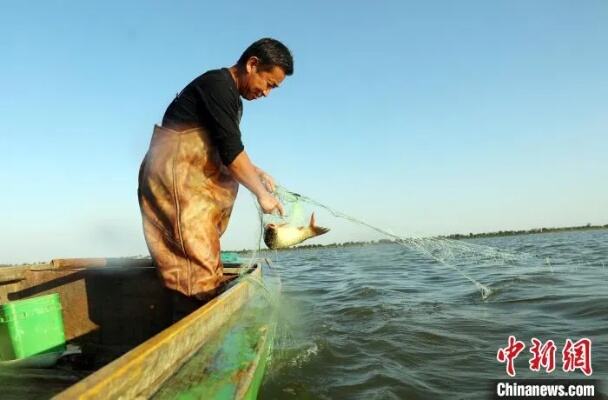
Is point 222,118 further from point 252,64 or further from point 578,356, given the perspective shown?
point 578,356

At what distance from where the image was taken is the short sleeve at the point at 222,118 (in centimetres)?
360

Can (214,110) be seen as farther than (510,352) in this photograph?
No

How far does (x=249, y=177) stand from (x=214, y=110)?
1.95ft

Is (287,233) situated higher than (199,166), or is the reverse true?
(199,166)

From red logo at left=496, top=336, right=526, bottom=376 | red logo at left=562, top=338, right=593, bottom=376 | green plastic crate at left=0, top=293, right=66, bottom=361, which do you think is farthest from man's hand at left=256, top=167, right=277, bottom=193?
red logo at left=562, top=338, right=593, bottom=376

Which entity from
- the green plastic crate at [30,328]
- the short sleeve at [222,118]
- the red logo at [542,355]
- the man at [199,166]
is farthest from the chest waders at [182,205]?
the red logo at [542,355]

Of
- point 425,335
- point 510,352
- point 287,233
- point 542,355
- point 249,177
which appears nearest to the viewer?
point 249,177

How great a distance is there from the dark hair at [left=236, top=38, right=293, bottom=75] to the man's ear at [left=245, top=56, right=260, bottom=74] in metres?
0.02

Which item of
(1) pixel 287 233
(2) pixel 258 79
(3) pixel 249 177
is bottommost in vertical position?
(1) pixel 287 233

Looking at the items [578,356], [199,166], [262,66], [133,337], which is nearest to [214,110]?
[199,166]

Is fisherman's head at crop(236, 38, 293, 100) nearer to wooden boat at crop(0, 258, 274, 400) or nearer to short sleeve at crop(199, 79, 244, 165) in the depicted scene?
short sleeve at crop(199, 79, 244, 165)

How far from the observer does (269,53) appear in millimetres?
3801

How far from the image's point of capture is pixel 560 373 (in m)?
4.97

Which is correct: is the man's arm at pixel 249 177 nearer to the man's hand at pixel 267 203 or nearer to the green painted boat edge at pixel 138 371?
the man's hand at pixel 267 203
